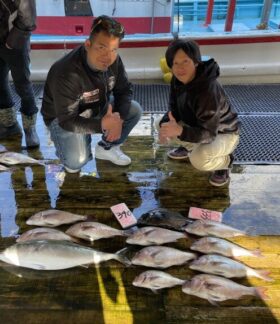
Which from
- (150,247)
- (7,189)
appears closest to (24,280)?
(150,247)

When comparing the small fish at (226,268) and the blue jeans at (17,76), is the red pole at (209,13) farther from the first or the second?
the small fish at (226,268)

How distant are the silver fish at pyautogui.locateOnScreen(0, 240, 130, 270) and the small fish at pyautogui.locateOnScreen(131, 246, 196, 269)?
0.08 m

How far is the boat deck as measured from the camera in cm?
174

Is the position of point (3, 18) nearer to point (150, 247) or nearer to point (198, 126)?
point (198, 126)

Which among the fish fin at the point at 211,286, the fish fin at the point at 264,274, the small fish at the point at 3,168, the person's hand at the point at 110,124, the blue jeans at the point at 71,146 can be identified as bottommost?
the small fish at the point at 3,168

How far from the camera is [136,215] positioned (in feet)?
7.90

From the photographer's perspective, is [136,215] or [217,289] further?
[136,215]

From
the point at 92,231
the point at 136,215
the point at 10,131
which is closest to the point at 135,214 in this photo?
the point at 136,215

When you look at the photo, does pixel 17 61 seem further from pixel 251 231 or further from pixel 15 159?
pixel 251 231

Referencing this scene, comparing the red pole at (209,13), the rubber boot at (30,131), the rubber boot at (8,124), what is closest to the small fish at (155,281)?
the rubber boot at (30,131)

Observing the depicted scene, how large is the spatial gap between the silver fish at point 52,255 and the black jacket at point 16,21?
64.7 inches

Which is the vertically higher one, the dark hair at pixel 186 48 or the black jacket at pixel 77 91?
the dark hair at pixel 186 48

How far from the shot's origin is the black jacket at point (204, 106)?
2297mm

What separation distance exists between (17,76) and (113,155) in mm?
1070
